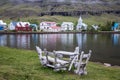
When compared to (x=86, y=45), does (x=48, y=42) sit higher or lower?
lower

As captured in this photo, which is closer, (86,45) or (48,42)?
(86,45)

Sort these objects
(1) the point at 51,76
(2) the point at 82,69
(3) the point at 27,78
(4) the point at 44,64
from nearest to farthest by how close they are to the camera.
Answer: (3) the point at 27,78
(1) the point at 51,76
(2) the point at 82,69
(4) the point at 44,64

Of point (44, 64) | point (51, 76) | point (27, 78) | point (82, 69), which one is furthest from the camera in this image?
point (44, 64)

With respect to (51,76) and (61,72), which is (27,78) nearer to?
(51,76)

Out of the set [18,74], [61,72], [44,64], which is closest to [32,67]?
[44,64]

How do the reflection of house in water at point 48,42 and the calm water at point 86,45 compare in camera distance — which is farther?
the reflection of house in water at point 48,42

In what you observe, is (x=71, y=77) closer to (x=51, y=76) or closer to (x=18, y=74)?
(x=51, y=76)

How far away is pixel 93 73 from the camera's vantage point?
23.2m

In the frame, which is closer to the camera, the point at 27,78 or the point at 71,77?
the point at 27,78

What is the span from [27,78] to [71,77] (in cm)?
356

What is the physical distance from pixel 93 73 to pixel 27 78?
6928 millimetres

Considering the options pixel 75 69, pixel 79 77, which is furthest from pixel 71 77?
pixel 75 69

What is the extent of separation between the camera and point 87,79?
20312 millimetres

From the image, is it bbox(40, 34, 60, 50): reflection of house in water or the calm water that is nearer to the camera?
the calm water
